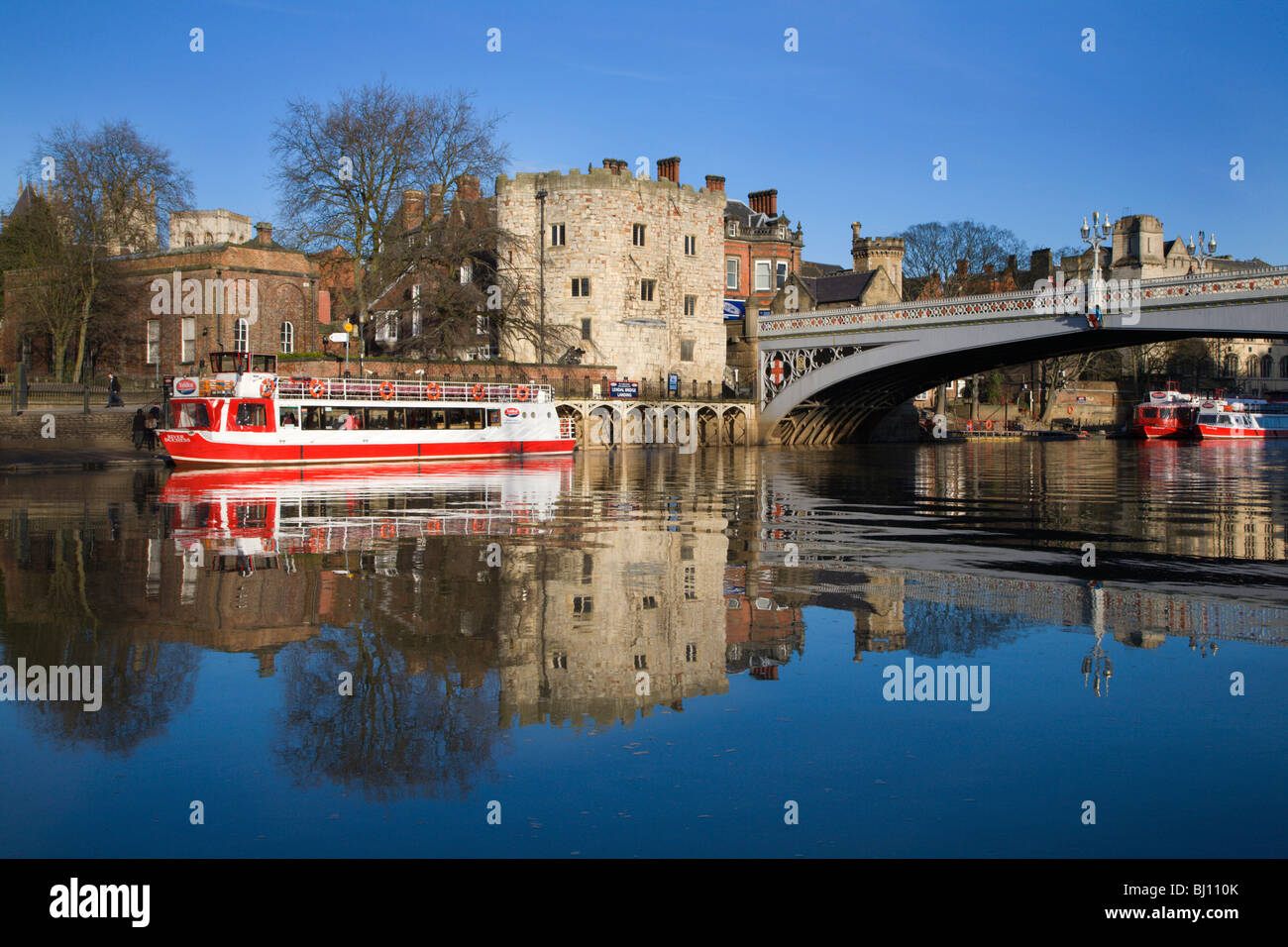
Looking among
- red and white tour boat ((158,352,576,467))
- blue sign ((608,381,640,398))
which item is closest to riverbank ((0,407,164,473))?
red and white tour boat ((158,352,576,467))

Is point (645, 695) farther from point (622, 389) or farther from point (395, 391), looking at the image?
point (622, 389)

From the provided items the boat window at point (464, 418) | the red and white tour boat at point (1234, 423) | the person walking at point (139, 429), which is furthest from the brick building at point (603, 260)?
the red and white tour boat at point (1234, 423)

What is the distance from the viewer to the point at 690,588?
1169cm

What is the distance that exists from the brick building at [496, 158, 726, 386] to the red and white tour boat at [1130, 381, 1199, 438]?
3738 cm

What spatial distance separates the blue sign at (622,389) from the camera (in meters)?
57.8

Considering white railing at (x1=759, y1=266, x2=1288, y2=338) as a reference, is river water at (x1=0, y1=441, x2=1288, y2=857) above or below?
below

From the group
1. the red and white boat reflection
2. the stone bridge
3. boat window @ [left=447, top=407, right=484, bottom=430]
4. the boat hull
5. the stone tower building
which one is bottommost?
the red and white boat reflection

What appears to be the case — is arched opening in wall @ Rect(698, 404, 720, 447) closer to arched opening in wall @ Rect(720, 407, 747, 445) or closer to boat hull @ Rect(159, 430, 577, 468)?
arched opening in wall @ Rect(720, 407, 747, 445)

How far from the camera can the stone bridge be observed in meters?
43.1

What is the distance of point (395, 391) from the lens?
41.0 m

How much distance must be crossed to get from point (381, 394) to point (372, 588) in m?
29.7

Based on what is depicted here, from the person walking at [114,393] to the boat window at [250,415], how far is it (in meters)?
12.2
